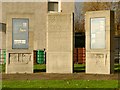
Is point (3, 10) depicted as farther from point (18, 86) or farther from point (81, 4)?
point (81, 4)

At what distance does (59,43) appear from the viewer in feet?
59.6

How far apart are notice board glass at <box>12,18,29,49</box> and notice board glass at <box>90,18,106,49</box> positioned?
121 inches

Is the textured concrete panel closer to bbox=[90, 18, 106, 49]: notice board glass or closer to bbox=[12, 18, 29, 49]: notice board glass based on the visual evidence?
bbox=[12, 18, 29, 49]: notice board glass

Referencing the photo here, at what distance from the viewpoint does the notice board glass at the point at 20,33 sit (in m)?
18.1

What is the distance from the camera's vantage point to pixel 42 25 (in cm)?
3164

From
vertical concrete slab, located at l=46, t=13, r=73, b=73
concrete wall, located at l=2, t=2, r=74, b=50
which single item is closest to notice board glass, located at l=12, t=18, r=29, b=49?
vertical concrete slab, located at l=46, t=13, r=73, b=73

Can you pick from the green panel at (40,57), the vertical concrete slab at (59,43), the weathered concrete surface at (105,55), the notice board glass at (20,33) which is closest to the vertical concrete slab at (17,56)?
the notice board glass at (20,33)

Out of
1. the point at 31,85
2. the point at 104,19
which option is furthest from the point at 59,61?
the point at 31,85

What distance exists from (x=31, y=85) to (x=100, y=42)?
6.18 m

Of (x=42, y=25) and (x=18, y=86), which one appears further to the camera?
(x=42, y=25)

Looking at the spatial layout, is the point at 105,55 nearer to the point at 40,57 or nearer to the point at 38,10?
the point at 40,57

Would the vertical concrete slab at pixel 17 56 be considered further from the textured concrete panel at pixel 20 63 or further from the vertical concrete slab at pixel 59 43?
the vertical concrete slab at pixel 59 43

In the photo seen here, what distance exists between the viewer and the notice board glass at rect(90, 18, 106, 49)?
17969 millimetres

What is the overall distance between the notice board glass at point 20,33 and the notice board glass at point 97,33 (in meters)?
3.08
